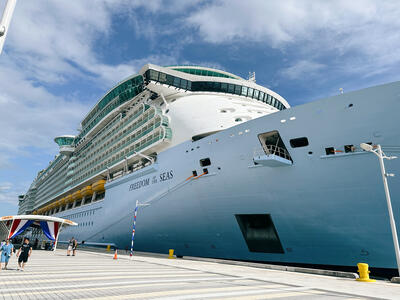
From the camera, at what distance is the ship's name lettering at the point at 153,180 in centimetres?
1681

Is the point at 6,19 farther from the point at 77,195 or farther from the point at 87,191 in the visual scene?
the point at 77,195

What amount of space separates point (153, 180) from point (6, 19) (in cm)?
1481

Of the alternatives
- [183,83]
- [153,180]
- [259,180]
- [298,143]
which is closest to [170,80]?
[183,83]

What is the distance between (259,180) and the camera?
12.4 metres

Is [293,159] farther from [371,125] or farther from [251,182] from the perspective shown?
[371,125]

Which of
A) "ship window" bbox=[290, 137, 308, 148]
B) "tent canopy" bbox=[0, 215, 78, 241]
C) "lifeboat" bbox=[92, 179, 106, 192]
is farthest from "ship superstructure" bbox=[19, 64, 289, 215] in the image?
"tent canopy" bbox=[0, 215, 78, 241]

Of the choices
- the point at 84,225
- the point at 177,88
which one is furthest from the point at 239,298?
the point at 84,225

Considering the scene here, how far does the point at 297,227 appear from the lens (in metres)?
11.8

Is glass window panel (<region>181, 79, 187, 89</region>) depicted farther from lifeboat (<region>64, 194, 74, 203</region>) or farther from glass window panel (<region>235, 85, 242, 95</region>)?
lifeboat (<region>64, 194, 74, 203</region>)

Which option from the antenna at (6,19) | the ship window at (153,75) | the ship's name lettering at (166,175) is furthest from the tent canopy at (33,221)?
the antenna at (6,19)

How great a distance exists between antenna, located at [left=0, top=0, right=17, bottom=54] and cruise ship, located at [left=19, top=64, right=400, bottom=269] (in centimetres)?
930

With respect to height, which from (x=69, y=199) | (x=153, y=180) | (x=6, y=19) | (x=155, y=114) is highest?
(x=155, y=114)

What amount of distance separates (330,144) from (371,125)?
5.03 ft

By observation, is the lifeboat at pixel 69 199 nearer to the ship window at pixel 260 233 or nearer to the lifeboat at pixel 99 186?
the lifeboat at pixel 99 186
